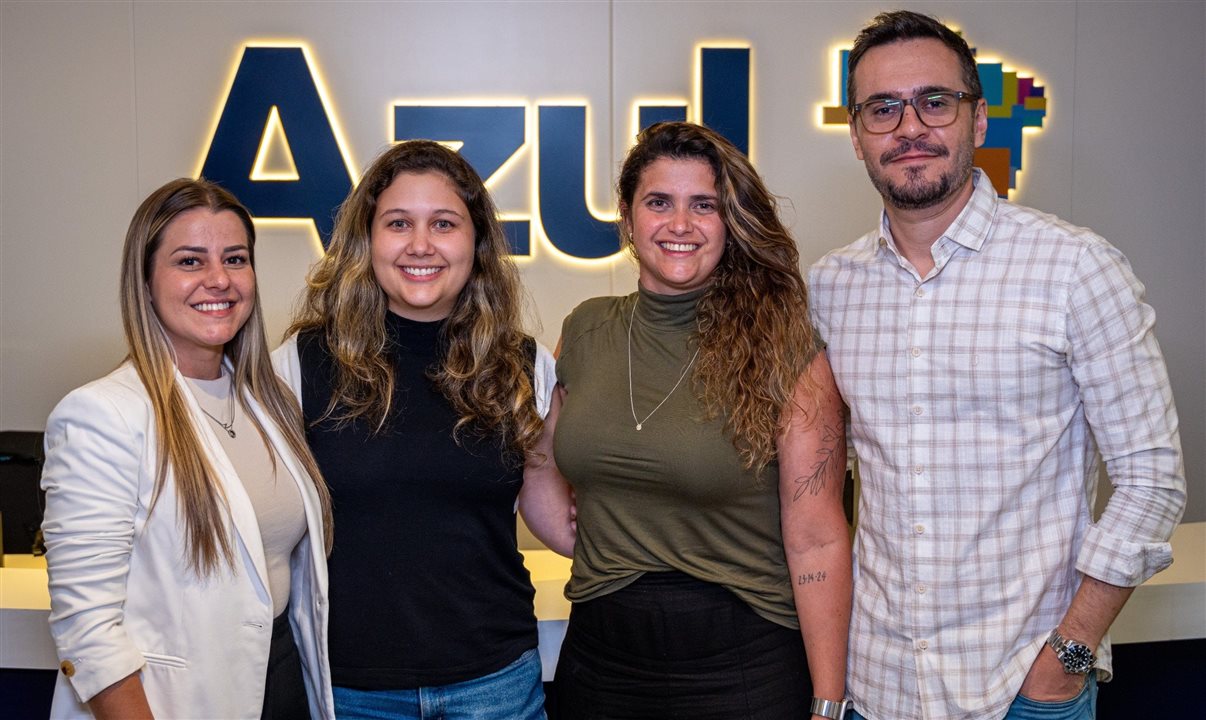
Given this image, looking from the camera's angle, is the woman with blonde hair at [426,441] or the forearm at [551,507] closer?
the woman with blonde hair at [426,441]

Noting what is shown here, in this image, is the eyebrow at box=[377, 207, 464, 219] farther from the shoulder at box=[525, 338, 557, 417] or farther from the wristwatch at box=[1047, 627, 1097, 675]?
the wristwatch at box=[1047, 627, 1097, 675]

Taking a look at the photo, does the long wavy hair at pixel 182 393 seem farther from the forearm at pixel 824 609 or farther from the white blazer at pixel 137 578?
the forearm at pixel 824 609

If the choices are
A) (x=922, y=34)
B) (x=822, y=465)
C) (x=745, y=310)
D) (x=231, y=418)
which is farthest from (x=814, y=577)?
(x=231, y=418)

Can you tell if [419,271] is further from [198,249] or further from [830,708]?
[830,708]

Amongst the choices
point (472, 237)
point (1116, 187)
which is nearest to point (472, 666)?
point (472, 237)

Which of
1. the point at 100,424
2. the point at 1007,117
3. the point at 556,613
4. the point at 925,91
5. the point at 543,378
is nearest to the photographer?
the point at 100,424

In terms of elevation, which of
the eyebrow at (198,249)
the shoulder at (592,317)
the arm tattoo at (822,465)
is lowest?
the arm tattoo at (822,465)

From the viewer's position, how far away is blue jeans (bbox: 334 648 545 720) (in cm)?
187

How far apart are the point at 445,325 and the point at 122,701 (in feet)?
2.99

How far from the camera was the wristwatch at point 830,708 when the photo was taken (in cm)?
187

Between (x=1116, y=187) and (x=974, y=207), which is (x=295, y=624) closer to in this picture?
(x=974, y=207)

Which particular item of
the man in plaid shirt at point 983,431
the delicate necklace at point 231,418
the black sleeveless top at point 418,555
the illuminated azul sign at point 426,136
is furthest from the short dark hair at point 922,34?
the illuminated azul sign at point 426,136

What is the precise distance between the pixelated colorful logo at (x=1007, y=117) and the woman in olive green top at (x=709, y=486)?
290 centimetres

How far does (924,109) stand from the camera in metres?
1.86
